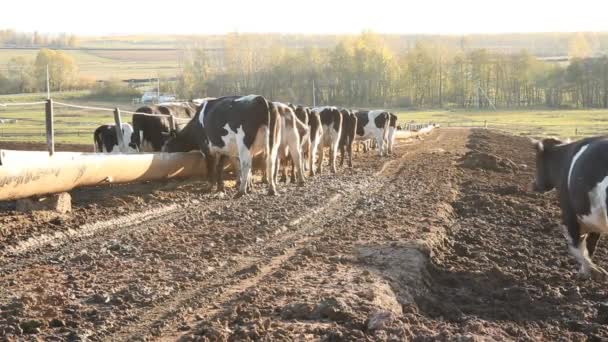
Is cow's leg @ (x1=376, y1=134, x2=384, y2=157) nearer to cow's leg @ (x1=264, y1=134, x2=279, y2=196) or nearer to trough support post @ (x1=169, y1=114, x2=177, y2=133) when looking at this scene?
trough support post @ (x1=169, y1=114, x2=177, y2=133)

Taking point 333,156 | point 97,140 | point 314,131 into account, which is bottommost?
point 333,156

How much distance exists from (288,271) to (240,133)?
6.94 metres

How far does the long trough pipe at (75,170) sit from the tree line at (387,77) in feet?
246

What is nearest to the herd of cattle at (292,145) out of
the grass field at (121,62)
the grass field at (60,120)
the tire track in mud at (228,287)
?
the tire track in mud at (228,287)

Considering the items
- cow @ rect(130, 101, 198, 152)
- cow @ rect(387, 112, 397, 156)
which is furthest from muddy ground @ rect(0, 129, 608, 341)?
cow @ rect(387, 112, 397, 156)

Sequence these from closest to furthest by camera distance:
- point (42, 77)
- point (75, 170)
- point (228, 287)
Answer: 1. point (228, 287)
2. point (75, 170)
3. point (42, 77)

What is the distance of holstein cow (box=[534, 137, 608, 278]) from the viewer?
873 cm

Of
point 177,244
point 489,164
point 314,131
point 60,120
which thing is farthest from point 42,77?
point 177,244

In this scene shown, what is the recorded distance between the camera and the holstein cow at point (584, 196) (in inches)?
344

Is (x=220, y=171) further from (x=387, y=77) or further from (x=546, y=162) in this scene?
(x=387, y=77)

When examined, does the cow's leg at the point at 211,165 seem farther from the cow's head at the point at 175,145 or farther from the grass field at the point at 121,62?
the grass field at the point at 121,62

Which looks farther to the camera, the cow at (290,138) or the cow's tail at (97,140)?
the cow's tail at (97,140)

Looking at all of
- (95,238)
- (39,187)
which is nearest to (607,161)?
(95,238)

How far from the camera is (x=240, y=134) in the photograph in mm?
14711
